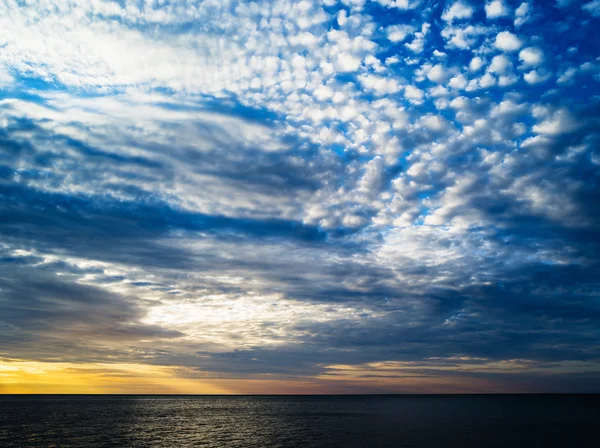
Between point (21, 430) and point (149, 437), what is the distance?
3288 centimetres

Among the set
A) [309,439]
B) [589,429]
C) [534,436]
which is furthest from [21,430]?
[589,429]

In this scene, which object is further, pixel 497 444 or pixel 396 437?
Result: pixel 396 437

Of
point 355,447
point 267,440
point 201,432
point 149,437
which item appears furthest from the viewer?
point 201,432

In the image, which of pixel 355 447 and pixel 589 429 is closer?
pixel 355 447

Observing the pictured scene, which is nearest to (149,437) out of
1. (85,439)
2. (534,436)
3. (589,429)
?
(85,439)

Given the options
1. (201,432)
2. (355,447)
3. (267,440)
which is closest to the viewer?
(355,447)

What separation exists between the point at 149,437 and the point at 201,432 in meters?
12.4

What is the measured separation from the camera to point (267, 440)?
6794cm

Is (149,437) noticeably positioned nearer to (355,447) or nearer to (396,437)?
(355,447)

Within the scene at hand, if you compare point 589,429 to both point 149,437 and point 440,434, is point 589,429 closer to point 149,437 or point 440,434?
point 440,434

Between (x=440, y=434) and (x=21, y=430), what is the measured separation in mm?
83037

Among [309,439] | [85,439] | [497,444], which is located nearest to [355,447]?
[309,439]

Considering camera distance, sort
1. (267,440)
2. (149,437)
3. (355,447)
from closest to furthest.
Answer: (355,447) → (267,440) → (149,437)

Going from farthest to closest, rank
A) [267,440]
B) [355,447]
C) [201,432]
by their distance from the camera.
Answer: [201,432]
[267,440]
[355,447]
